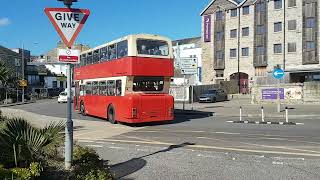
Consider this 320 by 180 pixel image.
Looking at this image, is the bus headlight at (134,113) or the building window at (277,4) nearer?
the bus headlight at (134,113)

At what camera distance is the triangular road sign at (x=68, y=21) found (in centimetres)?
765

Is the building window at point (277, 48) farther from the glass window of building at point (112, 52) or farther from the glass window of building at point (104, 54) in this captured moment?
the glass window of building at point (112, 52)

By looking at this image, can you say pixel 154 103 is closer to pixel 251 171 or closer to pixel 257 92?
pixel 251 171

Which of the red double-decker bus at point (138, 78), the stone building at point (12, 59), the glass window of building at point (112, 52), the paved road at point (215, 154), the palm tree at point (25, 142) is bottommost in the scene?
the paved road at point (215, 154)

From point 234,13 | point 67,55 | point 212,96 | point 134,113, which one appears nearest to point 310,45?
point 234,13

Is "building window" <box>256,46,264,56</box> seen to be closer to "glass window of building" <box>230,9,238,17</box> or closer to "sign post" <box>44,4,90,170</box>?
"glass window of building" <box>230,9,238,17</box>

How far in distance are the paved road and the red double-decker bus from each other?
4.28m

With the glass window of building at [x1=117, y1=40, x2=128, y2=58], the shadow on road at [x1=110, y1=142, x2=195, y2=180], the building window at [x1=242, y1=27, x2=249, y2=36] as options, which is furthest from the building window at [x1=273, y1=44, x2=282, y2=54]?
the shadow on road at [x1=110, y1=142, x2=195, y2=180]

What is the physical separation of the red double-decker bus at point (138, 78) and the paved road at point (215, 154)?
14.0 feet

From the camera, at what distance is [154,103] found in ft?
71.5

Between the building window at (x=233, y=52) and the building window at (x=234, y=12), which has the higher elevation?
the building window at (x=234, y=12)

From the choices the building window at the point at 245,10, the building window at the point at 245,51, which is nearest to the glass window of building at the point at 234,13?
the building window at the point at 245,10

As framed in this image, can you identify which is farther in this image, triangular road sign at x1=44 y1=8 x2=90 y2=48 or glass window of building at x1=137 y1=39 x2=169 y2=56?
glass window of building at x1=137 y1=39 x2=169 y2=56

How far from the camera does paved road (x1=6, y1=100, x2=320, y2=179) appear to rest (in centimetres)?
887
